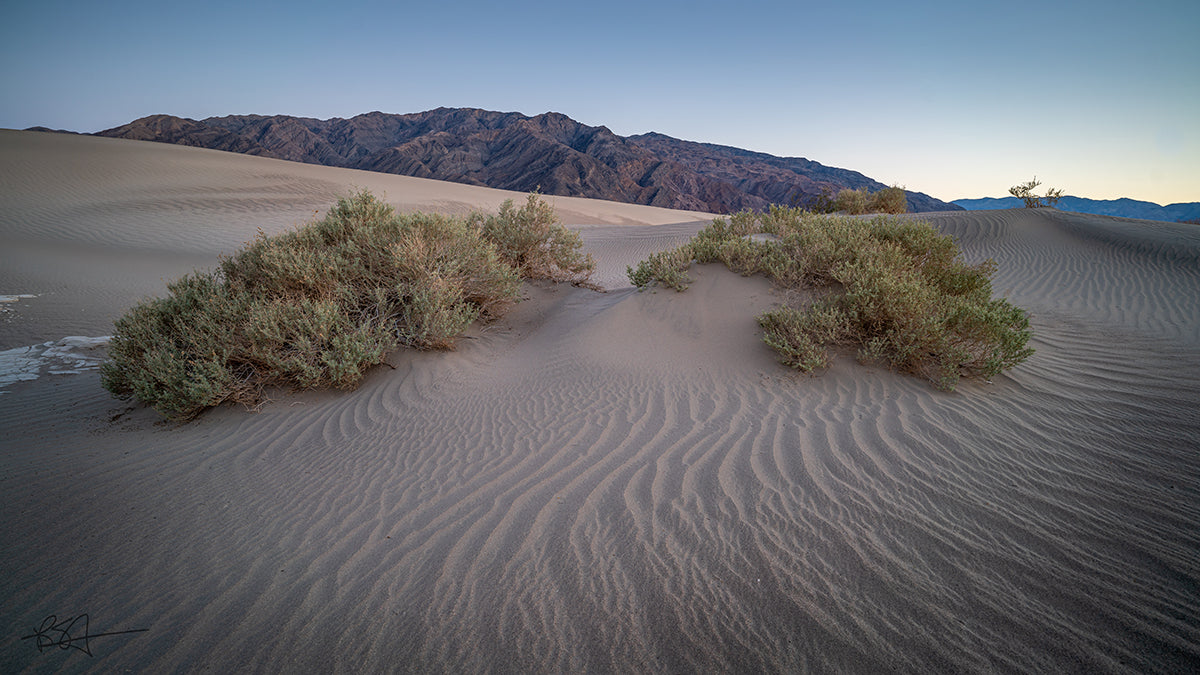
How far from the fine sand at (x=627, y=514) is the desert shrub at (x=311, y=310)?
0.34 m

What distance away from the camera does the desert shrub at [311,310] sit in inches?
177

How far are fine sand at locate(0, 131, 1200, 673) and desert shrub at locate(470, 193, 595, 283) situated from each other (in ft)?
7.85

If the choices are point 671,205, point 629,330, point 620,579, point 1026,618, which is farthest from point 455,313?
point 671,205

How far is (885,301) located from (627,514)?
3.49 m

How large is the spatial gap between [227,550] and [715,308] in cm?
513

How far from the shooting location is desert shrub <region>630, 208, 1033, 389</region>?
4.43m

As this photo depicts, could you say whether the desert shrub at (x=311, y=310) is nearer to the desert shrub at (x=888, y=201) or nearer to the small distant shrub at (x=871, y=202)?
the small distant shrub at (x=871, y=202)

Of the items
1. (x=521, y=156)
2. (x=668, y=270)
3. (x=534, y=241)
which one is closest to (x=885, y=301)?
(x=668, y=270)

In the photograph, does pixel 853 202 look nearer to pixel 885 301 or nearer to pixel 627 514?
pixel 885 301

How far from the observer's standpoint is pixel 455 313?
5500 mm

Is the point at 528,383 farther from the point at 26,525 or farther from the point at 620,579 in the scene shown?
the point at 26,525

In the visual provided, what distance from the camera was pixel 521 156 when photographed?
98812mm
